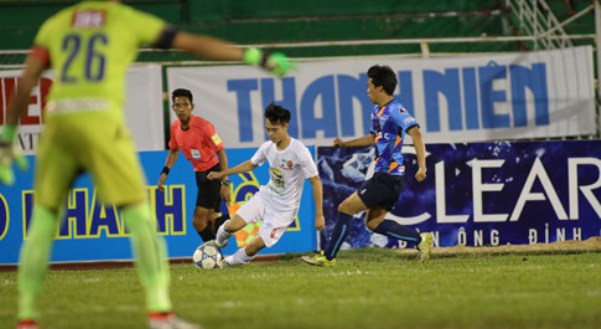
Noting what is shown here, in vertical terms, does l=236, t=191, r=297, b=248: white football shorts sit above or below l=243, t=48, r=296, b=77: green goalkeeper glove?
below

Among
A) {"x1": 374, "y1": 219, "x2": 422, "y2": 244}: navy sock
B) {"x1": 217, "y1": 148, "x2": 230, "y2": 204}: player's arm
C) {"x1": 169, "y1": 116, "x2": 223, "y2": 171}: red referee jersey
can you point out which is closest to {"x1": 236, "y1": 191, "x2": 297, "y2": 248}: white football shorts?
{"x1": 374, "y1": 219, "x2": 422, "y2": 244}: navy sock

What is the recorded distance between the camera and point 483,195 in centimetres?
1628

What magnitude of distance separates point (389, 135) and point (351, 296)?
12.1 ft

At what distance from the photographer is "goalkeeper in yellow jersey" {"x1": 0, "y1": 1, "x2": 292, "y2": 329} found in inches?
293

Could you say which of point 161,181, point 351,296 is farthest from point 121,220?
point 351,296

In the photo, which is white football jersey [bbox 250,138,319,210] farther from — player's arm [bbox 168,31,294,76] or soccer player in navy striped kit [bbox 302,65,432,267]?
player's arm [bbox 168,31,294,76]

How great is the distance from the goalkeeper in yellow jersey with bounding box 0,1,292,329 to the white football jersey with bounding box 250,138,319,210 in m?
5.35

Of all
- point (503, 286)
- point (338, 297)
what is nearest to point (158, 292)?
point (338, 297)

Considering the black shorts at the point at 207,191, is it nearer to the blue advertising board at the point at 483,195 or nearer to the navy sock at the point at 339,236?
the blue advertising board at the point at 483,195

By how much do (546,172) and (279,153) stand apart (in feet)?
15.6

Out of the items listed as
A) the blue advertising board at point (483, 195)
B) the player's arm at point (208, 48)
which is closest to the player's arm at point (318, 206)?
the blue advertising board at point (483, 195)

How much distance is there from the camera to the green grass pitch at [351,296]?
8102mm

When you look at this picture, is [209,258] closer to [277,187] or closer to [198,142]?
[277,187]

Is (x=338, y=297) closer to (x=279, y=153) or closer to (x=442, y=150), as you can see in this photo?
(x=279, y=153)
